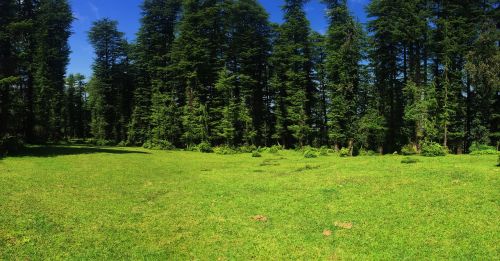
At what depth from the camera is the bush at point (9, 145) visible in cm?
2747

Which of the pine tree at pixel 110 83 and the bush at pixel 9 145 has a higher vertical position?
the pine tree at pixel 110 83

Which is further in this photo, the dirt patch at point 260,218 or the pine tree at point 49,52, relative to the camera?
the pine tree at point 49,52

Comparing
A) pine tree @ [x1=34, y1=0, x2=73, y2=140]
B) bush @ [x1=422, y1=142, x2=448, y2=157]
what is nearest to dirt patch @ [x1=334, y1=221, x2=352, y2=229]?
bush @ [x1=422, y1=142, x2=448, y2=157]

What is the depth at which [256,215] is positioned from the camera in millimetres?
14500

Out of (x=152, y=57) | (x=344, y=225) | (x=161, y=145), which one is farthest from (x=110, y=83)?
(x=344, y=225)

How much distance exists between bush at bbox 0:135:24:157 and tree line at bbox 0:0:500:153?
33.4 inches

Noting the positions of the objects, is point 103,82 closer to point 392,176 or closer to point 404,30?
point 404,30

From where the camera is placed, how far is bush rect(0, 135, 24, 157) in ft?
90.1

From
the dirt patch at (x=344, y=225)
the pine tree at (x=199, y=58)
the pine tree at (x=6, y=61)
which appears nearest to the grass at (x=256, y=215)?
the dirt patch at (x=344, y=225)

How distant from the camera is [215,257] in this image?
421 inches

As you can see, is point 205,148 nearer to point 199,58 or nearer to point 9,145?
point 199,58

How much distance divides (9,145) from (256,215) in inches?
969

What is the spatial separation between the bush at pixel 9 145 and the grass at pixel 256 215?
6.53m

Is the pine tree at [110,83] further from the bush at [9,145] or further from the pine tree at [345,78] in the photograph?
the pine tree at [345,78]
